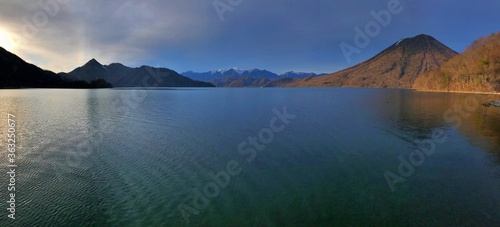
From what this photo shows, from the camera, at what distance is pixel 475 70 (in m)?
131

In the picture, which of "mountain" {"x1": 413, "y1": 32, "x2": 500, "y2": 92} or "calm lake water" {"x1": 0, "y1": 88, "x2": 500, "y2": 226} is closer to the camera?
"calm lake water" {"x1": 0, "y1": 88, "x2": 500, "y2": 226}

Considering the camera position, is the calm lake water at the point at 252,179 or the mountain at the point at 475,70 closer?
the calm lake water at the point at 252,179

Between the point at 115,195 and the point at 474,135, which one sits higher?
the point at 474,135

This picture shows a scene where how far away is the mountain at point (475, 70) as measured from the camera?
121 metres

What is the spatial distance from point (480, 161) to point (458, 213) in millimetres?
13305

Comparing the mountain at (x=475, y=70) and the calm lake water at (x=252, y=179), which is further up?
the mountain at (x=475, y=70)

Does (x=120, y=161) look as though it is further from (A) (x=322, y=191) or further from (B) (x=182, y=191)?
(A) (x=322, y=191)

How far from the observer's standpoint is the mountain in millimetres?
120625

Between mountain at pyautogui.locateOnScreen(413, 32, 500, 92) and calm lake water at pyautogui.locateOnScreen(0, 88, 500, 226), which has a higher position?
mountain at pyautogui.locateOnScreen(413, 32, 500, 92)

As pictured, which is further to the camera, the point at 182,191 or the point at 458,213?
the point at 182,191

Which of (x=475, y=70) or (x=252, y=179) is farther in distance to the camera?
(x=475, y=70)

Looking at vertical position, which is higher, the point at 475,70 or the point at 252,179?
the point at 475,70

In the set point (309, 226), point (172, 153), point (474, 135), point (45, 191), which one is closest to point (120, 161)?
point (172, 153)

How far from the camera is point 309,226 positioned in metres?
12.3
